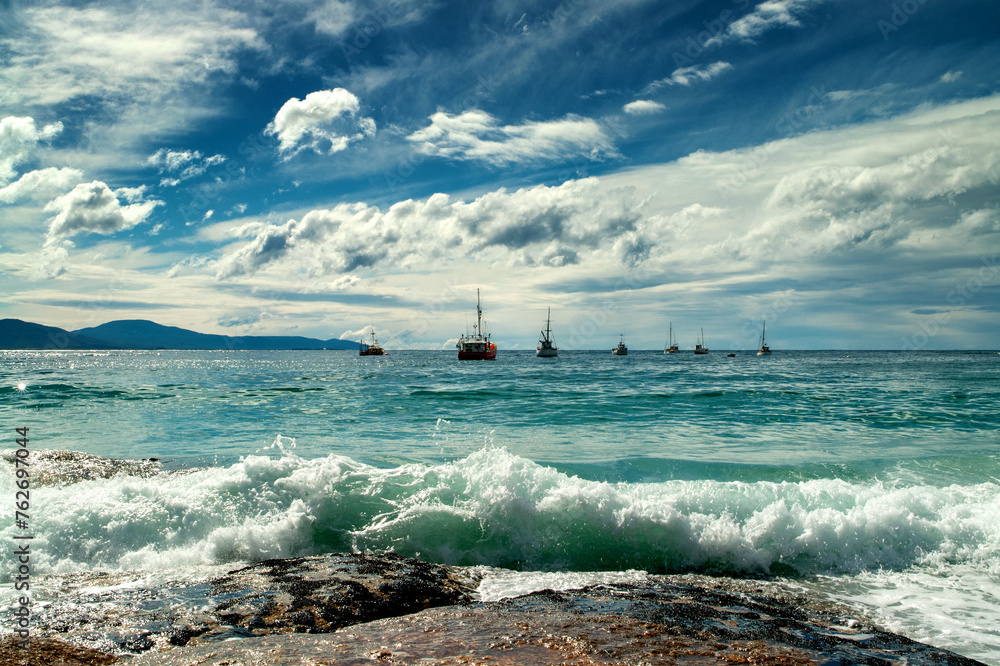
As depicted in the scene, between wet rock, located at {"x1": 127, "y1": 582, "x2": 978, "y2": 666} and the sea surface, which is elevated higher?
wet rock, located at {"x1": 127, "y1": 582, "x2": 978, "y2": 666}

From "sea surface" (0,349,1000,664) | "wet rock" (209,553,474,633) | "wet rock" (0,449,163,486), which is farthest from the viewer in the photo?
"wet rock" (0,449,163,486)

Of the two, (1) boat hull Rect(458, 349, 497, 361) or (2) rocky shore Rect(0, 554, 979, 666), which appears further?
(1) boat hull Rect(458, 349, 497, 361)

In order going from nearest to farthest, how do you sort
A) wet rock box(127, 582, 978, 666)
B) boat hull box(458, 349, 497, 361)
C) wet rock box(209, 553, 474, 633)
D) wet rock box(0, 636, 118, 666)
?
wet rock box(127, 582, 978, 666) → wet rock box(0, 636, 118, 666) → wet rock box(209, 553, 474, 633) → boat hull box(458, 349, 497, 361)

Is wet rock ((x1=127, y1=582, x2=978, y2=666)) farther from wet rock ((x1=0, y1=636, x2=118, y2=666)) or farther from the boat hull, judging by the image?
the boat hull

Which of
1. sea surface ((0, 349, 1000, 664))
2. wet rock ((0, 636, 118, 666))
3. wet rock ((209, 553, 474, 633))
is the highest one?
wet rock ((0, 636, 118, 666))

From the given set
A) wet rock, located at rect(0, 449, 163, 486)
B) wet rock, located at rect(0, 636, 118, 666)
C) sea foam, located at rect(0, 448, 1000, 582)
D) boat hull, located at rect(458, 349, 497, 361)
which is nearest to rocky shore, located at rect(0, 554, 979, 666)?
wet rock, located at rect(0, 636, 118, 666)

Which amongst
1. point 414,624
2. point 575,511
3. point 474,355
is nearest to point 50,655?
point 414,624

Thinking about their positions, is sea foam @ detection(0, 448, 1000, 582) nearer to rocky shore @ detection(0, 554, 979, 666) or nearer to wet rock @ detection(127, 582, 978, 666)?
rocky shore @ detection(0, 554, 979, 666)

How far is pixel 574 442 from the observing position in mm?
14797

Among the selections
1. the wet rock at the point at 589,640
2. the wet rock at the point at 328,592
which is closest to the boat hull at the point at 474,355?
the wet rock at the point at 328,592

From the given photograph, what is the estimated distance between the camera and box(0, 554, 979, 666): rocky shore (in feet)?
12.7

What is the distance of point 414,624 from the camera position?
4.52 m

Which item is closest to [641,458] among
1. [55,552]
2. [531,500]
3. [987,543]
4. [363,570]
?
[531,500]

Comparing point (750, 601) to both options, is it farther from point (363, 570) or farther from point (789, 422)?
point (789, 422)
